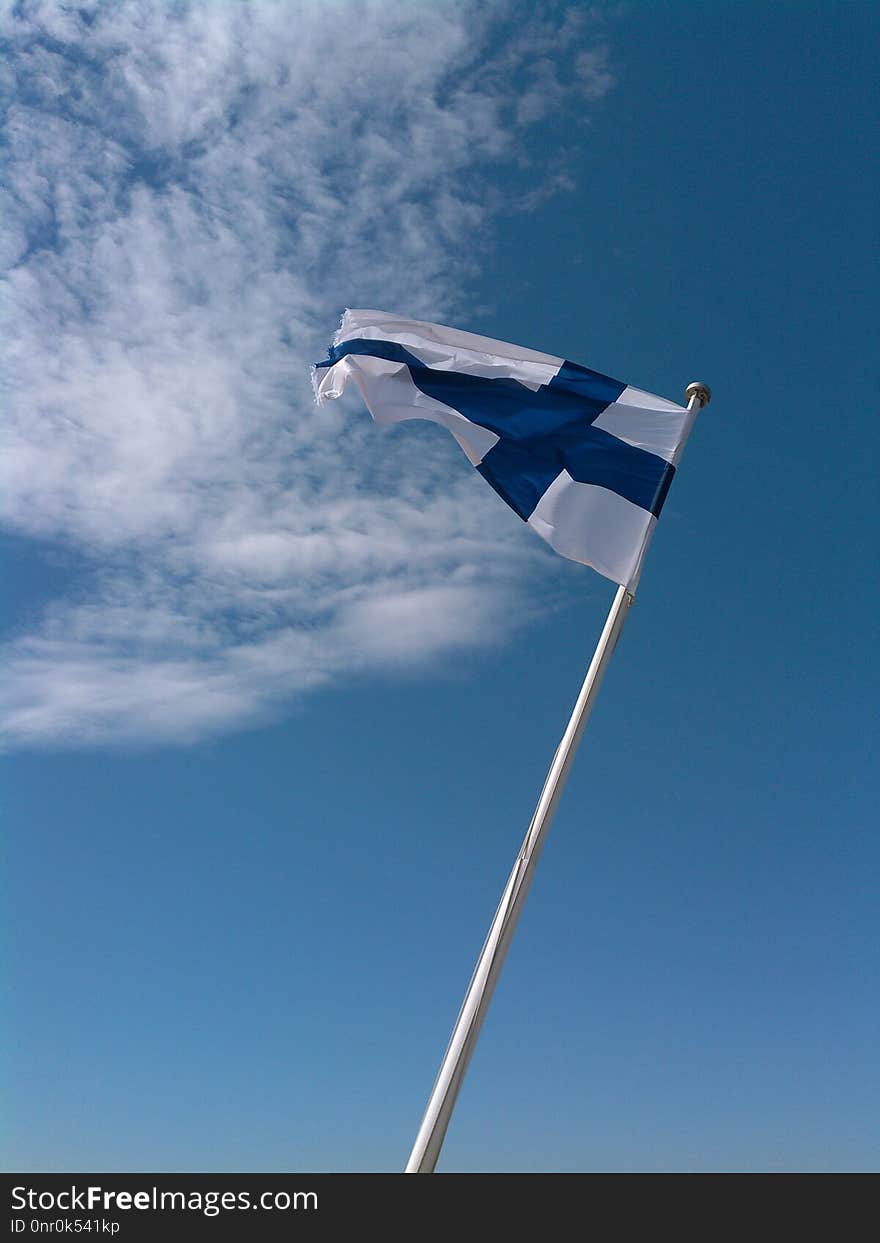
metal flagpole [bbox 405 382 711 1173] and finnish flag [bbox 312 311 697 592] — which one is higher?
finnish flag [bbox 312 311 697 592]

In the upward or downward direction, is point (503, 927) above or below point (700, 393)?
below

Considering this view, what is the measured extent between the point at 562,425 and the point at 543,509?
1.88 m

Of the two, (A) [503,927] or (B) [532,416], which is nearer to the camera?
(A) [503,927]

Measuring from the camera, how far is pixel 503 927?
461 inches

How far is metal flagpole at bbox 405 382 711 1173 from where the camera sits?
1056 cm

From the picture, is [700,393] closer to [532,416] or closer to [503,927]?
[532,416]

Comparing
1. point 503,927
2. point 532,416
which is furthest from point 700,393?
point 503,927

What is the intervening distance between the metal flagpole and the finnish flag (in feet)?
5.46

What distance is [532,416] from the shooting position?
16188mm

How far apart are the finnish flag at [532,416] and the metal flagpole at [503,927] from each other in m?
1.66

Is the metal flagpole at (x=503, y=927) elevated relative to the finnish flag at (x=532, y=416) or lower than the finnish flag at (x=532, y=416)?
lower

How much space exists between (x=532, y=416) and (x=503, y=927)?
837cm

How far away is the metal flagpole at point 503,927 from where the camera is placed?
10.6 m
